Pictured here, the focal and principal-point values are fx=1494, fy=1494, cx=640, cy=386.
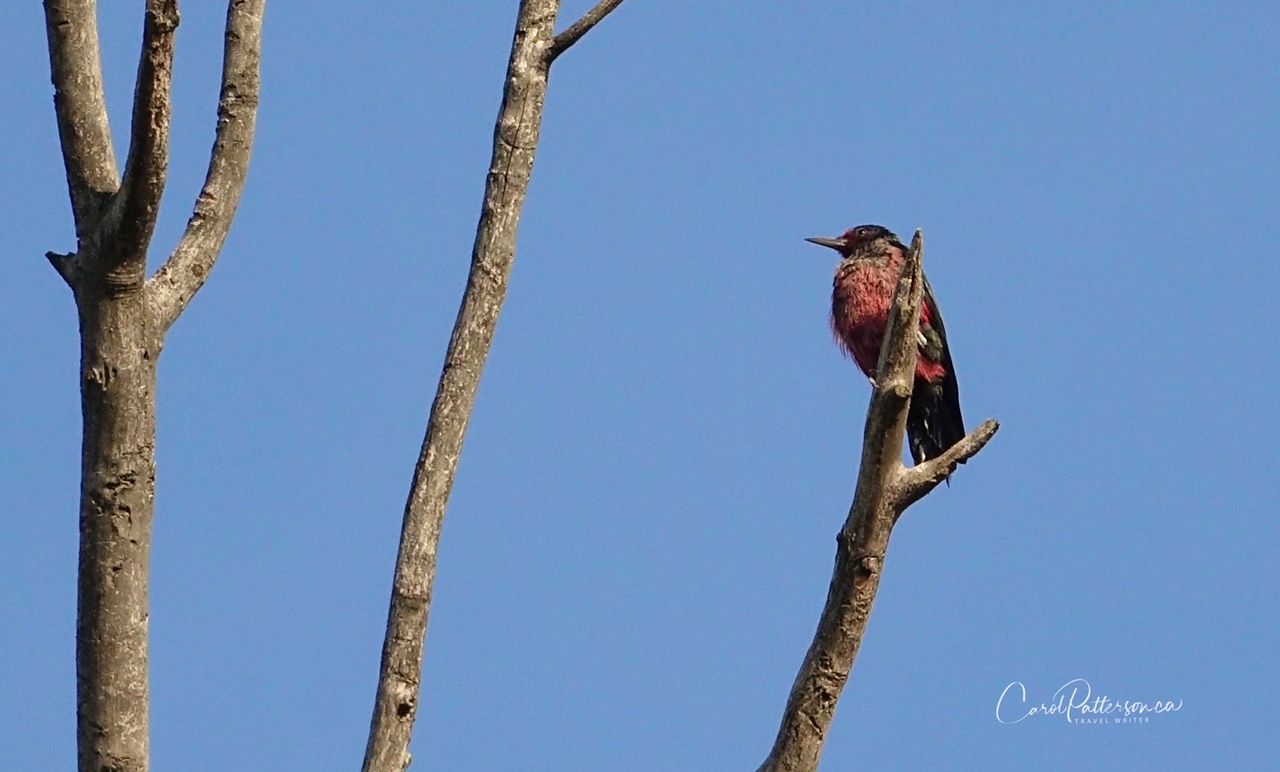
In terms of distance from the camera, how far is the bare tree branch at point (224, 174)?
3479 mm

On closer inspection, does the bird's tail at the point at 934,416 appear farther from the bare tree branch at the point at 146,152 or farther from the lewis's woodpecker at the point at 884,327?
the bare tree branch at the point at 146,152

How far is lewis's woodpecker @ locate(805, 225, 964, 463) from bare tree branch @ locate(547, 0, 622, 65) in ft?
9.94

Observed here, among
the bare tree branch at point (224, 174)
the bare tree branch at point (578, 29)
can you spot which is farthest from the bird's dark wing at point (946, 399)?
the bare tree branch at point (224, 174)

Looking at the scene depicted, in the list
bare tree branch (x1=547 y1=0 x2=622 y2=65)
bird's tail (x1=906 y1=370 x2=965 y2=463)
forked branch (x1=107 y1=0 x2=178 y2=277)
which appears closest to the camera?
forked branch (x1=107 y1=0 x2=178 y2=277)

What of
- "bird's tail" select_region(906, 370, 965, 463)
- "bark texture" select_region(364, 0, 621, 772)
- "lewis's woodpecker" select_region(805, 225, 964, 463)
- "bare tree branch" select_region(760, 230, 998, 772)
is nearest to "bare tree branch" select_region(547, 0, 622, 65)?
"bark texture" select_region(364, 0, 621, 772)

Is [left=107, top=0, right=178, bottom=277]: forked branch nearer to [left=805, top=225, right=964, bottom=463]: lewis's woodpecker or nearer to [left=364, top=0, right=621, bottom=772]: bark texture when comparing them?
[left=364, top=0, right=621, bottom=772]: bark texture

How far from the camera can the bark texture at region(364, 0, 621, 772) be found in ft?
12.7

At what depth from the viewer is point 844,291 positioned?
817 cm

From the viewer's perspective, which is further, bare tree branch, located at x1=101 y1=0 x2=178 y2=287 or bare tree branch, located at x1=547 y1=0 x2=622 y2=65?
bare tree branch, located at x1=547 y1=0 x2=622 y2=65

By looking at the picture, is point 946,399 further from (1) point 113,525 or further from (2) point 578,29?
(1) point 113,525

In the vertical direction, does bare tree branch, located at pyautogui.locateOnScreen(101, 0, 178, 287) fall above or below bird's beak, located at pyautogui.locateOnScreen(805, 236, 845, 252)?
below

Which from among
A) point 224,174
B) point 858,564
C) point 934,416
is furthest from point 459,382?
point 934,416

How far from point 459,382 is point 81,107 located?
1232mm

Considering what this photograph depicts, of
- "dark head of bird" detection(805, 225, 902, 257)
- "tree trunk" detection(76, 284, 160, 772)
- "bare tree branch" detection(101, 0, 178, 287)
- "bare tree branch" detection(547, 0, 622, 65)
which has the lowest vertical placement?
"tree trunk" detection(76, 284, 160, 772)
